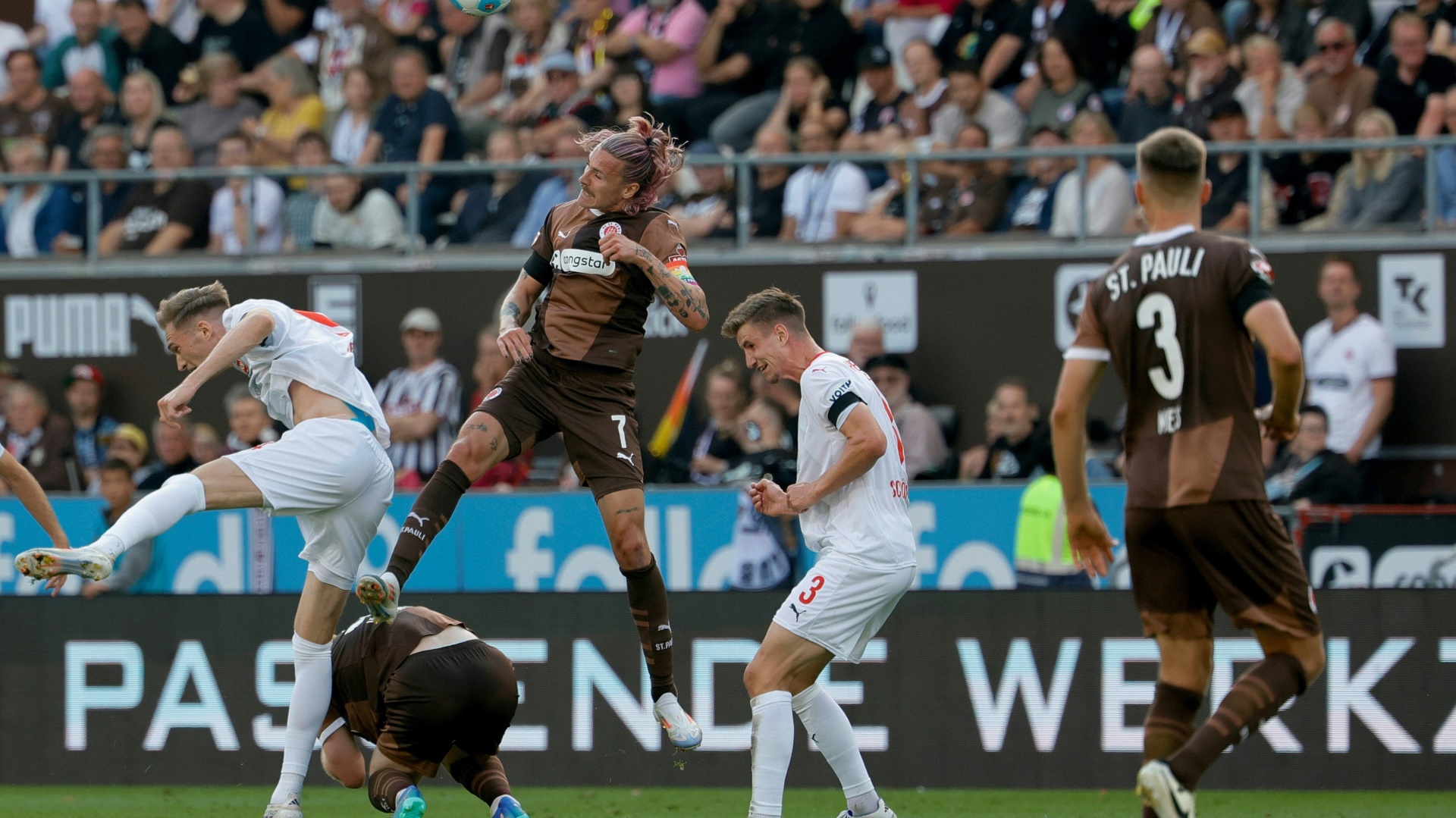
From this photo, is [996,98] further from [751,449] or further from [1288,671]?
[1288,671]

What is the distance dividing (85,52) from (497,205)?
5551mm

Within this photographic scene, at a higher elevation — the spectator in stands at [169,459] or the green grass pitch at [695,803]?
the spectator in stands at [169,459]

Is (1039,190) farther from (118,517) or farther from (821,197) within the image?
(118,517)

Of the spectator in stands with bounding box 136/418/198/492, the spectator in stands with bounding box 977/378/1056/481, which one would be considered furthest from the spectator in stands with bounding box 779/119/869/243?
the spectator in stands with bounding box 136/418/198/492

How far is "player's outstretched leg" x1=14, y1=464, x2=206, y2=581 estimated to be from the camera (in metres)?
6.70

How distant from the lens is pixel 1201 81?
13359 mm

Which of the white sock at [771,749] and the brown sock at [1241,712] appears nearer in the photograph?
the brown sock at [1241,712]

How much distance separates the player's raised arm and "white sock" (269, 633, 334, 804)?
4.17 m

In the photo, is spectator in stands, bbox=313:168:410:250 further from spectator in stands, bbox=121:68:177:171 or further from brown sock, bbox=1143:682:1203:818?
brown sock, bbox=1143:682:1203:818

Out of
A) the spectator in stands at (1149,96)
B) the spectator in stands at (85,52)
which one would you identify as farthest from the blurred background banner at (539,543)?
the spectator in stands at (85,52)

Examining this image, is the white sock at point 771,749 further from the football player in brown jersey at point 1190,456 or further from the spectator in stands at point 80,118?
the spectator in stands at point 80,118

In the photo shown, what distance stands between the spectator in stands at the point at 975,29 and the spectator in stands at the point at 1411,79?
10.1 feet

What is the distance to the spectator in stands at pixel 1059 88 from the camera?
13.9 metres

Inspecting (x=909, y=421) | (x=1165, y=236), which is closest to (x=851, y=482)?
(x=1165, y=236)
